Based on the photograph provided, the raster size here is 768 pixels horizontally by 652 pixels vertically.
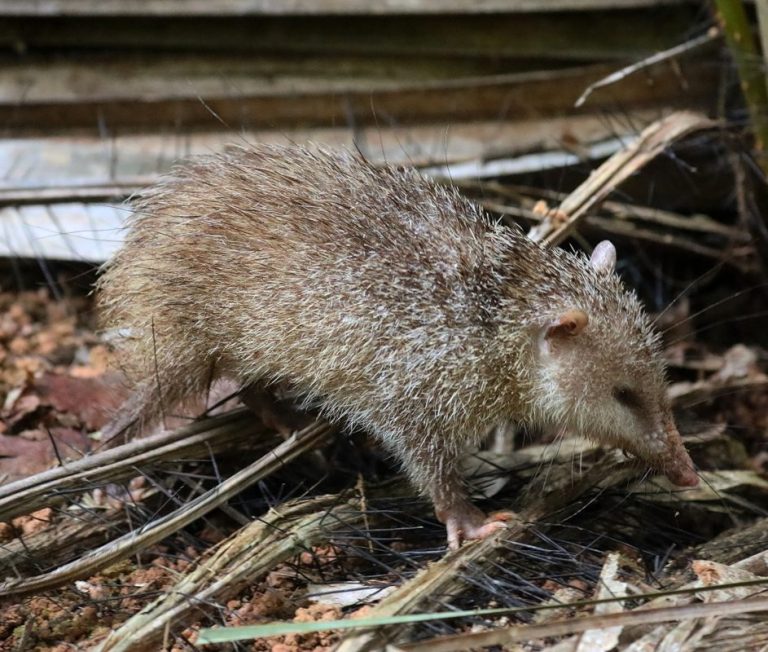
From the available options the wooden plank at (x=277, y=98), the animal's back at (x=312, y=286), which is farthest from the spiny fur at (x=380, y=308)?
the wooden plank at (x=277, y=98)

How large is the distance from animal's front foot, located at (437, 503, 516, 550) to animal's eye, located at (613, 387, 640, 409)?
0.63 m

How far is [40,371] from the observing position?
4.40 meters

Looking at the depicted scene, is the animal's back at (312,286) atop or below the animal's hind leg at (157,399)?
atop

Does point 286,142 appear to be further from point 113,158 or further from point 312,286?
point 312,286

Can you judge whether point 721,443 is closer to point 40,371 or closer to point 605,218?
point 605,218

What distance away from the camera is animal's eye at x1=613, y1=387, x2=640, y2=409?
335cm

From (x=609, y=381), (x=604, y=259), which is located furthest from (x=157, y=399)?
(x=604, y=259)

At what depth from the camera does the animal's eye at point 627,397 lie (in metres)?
3.35

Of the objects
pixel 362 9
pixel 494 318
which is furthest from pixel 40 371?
pixel 362 9

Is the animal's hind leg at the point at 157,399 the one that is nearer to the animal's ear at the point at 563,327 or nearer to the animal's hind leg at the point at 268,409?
the animal's hind leg at the point at 268,409

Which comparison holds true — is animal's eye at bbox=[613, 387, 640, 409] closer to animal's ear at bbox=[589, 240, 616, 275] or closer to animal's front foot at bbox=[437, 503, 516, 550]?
animal's ear at bbox=[589, 240, 616, 275]

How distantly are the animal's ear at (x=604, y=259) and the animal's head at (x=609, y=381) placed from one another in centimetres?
18

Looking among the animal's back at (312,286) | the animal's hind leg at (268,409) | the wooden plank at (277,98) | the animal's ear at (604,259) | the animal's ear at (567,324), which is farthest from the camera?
the wooden plank at (277,98)

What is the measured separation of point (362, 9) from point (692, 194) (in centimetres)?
241
